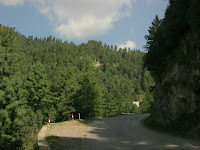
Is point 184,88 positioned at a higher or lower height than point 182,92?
higher

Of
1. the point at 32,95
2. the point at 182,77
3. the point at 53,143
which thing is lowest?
the point at 53,143

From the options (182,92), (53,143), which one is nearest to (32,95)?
(53,143)

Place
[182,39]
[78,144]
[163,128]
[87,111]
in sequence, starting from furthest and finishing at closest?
[87,111] → [182,39] → [163,128] → [78,144]

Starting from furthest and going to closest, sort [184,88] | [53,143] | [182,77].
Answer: [182,77]
[184,88]
[53,143]

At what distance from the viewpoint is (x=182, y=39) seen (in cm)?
1719

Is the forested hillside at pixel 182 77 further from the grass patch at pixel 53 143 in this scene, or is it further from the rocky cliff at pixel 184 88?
the grass patch at pixel 53 143

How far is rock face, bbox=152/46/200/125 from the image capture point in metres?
13.4

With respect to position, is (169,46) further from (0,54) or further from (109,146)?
(0,54)

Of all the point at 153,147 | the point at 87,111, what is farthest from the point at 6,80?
the point at 87,111

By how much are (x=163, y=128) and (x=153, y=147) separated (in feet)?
20.8

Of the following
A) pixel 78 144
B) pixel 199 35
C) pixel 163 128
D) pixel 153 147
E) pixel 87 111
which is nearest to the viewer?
pixel 153 147

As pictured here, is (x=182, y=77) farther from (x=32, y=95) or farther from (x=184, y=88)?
(x=32, y=95)

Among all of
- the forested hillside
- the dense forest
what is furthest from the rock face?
the dense forest

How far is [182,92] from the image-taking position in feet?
47.6
